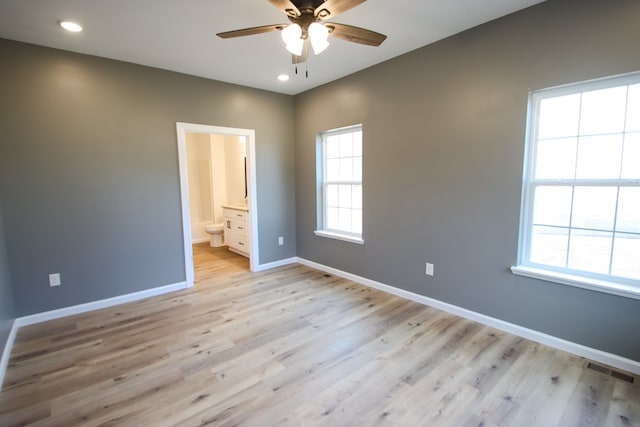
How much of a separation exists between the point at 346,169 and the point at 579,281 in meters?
2.72

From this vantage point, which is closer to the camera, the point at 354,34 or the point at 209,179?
the point at 354,34

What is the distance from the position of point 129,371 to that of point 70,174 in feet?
6.92

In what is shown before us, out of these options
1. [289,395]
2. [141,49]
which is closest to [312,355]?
[289,395]

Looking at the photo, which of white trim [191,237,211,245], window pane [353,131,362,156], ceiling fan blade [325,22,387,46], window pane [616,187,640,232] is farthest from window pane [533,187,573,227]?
white trim [191,237,211,245]

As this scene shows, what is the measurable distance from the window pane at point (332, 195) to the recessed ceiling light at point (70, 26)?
123 inches

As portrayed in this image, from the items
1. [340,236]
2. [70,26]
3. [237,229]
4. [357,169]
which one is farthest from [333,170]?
[70,26]

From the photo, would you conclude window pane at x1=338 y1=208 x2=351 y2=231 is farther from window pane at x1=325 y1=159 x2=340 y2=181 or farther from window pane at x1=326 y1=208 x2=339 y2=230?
window pane at x1=325 y1=159 x2=340 y2=181

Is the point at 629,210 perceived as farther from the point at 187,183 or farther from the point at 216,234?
the point at 216,234

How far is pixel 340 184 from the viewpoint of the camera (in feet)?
13.9

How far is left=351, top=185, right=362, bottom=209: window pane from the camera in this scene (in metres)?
3.96

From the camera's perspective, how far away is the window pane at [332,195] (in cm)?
436

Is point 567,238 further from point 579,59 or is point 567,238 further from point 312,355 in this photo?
point 312,355

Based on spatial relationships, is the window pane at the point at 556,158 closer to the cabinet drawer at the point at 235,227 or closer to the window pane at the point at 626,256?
the window pane at the point at 626,256

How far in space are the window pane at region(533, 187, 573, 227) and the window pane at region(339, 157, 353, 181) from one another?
7.07 ft
